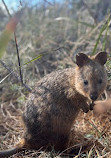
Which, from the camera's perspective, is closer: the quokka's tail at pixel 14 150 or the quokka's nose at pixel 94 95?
the quokka's nose at pixel 94 95

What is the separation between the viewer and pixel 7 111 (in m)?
4.93

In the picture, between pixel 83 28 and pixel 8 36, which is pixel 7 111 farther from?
pixel 83 28

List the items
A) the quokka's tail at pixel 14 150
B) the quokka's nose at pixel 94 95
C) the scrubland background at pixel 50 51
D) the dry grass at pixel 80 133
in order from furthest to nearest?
1. the scrubland background at pixel 50 51
2. the dry grass at pixel 80 133
3. the quokka's tail at pixel 14 150
4. the quokka's nose at pixel 94 95

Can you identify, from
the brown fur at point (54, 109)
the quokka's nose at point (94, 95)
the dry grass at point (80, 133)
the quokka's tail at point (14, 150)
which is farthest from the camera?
the brown fur at point (54, 109)

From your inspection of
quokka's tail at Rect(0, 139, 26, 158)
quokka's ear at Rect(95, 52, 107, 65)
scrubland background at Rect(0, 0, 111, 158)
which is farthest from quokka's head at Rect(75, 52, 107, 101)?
quokka's tail at Rect(0, 139, 26, 158)

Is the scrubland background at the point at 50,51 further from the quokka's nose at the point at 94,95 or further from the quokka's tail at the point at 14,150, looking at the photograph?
the quokka's nose at the point at 94,95

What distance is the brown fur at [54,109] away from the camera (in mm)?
3410

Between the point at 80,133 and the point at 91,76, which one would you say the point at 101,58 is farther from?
the point at 80,133

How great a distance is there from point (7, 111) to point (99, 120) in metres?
2.14

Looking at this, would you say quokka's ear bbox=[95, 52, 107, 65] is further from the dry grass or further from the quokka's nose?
the dry grass

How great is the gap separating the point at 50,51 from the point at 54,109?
1.08 meters

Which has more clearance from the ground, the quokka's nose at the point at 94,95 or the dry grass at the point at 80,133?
the quokka's nose at the point at 94,95

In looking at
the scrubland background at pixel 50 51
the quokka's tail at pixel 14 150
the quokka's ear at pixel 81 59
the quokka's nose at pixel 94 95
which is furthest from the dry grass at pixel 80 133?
the quokka's ear at pixel 81 59

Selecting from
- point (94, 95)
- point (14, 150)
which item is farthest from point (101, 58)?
point (14, 150)
